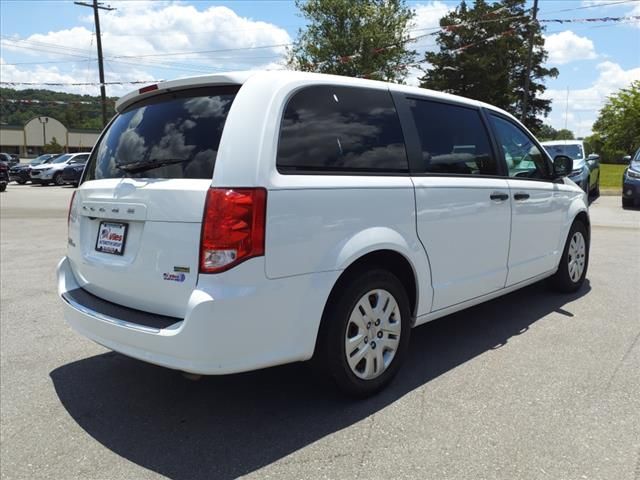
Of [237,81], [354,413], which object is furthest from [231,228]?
[354,413]

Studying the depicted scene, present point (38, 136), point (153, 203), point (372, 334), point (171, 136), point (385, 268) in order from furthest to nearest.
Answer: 1. point (38, 136)
2. point (385, 268)
3. point (372, 334)
4. point (171, 136)
5. point (153, 203)

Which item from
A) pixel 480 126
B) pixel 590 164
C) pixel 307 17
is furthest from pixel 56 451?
pixel 307 17

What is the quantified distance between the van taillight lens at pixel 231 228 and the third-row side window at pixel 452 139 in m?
1.36

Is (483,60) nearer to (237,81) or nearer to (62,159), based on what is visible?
(62,159)

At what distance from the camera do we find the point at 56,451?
279 cm

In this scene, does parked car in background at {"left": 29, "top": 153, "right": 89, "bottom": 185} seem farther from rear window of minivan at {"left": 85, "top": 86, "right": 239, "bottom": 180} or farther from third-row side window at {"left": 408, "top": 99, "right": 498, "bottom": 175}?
third-row side window at {"left": 408, "top": 99, "right": 498, "bottom": 175}

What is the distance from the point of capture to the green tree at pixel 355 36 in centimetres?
3881

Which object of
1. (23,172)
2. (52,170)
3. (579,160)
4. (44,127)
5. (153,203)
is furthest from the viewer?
(44,127)

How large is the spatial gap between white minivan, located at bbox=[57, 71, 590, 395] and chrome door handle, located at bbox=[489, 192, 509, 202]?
0.06 metres

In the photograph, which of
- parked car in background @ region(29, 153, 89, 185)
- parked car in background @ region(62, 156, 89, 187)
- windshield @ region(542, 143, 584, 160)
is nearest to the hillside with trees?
parked car in background @ region(29, 153, 89, 185)

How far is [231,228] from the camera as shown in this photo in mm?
2568

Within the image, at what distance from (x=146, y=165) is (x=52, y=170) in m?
27.8

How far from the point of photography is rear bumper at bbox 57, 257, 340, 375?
2564 mm

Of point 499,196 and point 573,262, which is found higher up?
point 499,196
